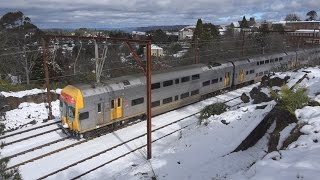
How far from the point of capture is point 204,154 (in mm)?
16562

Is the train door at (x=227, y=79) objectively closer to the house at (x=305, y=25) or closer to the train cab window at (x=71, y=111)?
the train cab window at (x=71, y=111)

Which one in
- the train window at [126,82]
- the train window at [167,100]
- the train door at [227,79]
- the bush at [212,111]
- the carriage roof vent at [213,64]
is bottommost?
the bush at [212,111]

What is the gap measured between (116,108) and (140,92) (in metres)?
2.47

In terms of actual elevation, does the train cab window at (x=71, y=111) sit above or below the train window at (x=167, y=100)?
above

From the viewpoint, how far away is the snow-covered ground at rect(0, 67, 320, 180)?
392 inches

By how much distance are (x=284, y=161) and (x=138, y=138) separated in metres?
12.7

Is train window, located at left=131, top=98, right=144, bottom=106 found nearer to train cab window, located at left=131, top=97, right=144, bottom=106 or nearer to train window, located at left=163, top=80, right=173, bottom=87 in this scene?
train cab window, located at left=131, top=97, right=144, bottom=106

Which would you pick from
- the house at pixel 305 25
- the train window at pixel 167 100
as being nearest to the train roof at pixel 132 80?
the train window at pixel 167 100

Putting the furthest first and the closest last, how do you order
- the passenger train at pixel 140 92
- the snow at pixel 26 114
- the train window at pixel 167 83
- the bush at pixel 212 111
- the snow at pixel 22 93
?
the snow at pixel 22 93, the train window at pixel 167 83, the snow at pixel 26 114, the bush at pixel 212 111, the passenger train at pixel 140 92

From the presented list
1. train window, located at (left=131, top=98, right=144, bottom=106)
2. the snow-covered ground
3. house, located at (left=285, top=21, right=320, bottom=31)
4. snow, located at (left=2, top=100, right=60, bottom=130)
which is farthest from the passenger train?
house, located at (left=285, top=21, right=320, bottom=31)

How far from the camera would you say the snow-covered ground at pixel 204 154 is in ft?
32.7

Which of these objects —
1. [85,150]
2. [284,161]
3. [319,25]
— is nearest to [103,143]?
[85,150]

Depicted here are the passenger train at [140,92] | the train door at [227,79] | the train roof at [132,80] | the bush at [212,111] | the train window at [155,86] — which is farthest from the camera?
the train door at [227,79]

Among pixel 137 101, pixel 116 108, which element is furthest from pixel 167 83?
pixel 116 108
